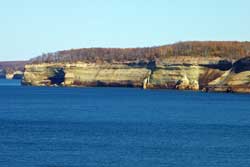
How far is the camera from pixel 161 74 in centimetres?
15062

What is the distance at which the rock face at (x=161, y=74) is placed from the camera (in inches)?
5364

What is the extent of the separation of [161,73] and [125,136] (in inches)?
3576

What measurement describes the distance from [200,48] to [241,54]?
16.0 metres

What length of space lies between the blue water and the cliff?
39363mm

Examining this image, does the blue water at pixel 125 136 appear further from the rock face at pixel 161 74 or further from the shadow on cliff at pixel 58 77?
the shadow on cliff at pixel 58 77

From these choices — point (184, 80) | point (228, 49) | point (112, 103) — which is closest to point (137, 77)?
point (184, 80)

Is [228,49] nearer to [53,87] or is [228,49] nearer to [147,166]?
[53,87]

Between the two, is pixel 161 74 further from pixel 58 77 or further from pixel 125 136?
pixel 125 136

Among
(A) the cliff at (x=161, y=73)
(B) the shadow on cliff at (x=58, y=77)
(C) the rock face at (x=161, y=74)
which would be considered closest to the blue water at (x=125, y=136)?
(C) the rock face at (x=161, y=74)

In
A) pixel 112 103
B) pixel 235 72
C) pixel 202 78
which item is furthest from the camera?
pixel 202 78

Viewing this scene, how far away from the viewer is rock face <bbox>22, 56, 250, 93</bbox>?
136m

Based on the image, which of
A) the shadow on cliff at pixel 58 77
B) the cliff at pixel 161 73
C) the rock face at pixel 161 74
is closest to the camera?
the rock face at pixel 161 74

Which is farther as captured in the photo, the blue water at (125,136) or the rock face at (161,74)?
the rock face at (161,74)

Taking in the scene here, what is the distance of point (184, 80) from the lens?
149 metres
